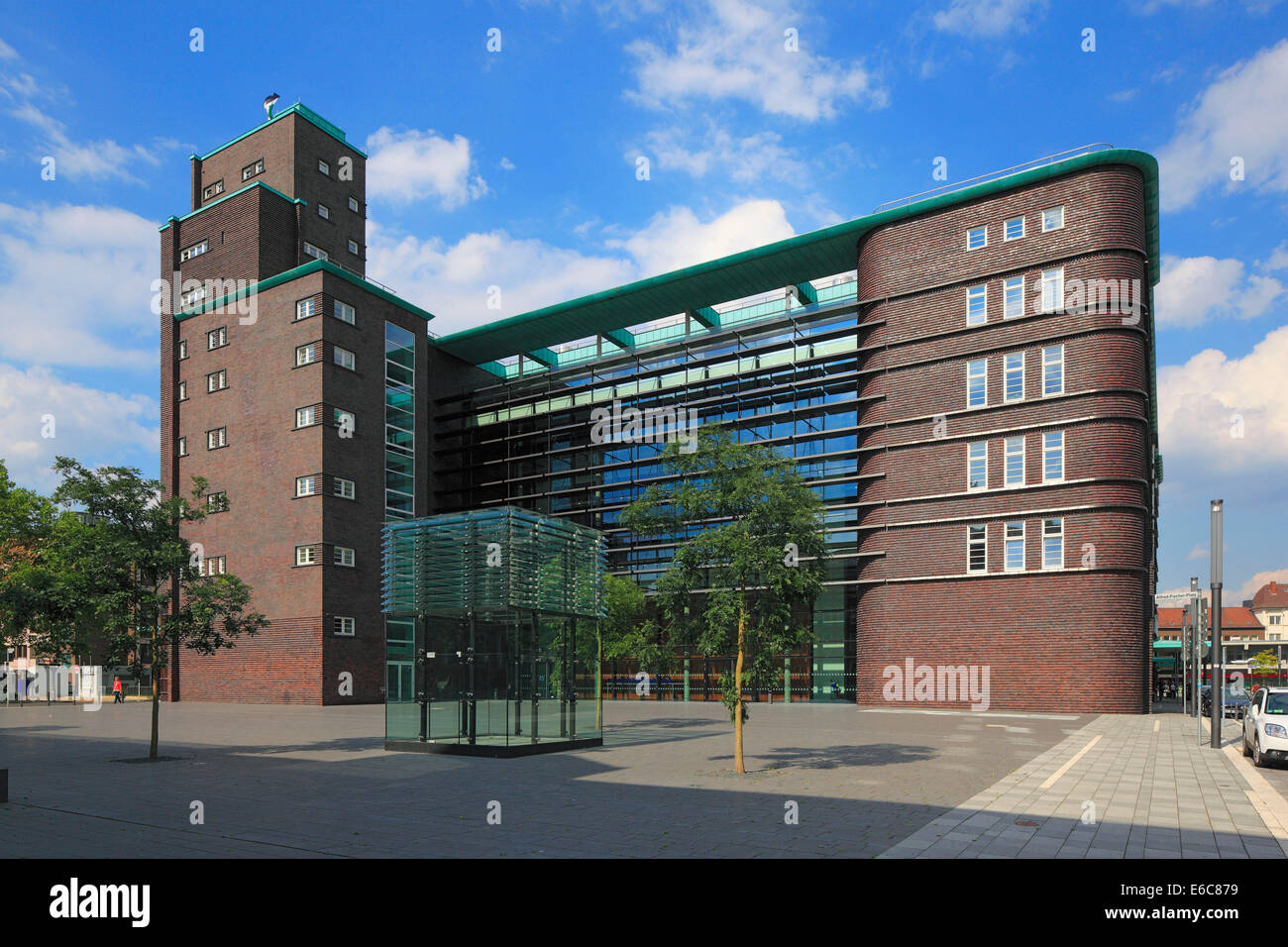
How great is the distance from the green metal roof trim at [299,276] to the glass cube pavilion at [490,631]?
3172 centimetres

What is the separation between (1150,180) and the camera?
40.8 metres

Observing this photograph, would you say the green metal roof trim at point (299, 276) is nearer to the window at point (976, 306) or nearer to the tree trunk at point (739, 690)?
the window at point (976, 306)

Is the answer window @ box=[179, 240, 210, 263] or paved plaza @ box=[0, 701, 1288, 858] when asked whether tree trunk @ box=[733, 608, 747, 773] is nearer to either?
paved plaza @ box=[0, 701, 1288, 858]

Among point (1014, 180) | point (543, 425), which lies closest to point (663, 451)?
point (1014, 180)

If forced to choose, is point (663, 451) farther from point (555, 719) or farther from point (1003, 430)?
point (1003, 430)

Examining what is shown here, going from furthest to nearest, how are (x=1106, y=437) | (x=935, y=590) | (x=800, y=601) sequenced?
(x=935, y=590) → (x=1106, y=437) → (x=800, y=601)

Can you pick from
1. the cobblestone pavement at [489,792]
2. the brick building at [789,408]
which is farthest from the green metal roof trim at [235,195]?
the cobblestone pavement at [489,792]

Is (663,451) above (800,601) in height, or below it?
above

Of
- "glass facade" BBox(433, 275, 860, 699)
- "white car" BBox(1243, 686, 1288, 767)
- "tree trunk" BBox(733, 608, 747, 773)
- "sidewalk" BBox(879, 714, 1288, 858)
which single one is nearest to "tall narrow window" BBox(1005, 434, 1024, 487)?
"glass facade" BBox(433, 275, 860, 699)

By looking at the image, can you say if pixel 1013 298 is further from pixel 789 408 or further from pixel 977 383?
pixel 789 408

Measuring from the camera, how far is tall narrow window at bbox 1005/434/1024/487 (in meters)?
40.7

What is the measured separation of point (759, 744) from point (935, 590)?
20.5m

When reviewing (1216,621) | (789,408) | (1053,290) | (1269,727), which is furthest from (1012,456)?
(1269,727)

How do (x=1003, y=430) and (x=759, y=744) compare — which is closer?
(x=759, y=744)
